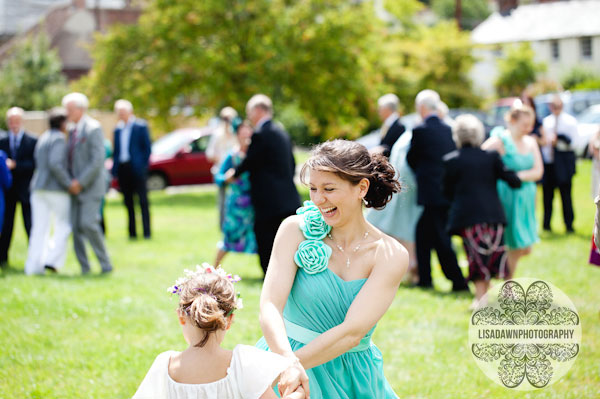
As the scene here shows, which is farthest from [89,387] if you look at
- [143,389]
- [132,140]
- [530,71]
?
[530,71]

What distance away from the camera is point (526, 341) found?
205 inches

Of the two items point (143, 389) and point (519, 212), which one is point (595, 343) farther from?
point (143, 389)

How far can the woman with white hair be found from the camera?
7.41 meters

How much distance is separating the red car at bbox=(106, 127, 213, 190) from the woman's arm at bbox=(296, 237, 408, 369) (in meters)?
18.7

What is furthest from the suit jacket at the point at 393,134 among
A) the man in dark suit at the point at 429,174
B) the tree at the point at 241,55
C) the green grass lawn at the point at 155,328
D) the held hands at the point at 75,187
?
the tree at the point at 241,55

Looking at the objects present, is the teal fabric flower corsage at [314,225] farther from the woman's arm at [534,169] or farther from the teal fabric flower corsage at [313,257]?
the woman's arm at [534,169]

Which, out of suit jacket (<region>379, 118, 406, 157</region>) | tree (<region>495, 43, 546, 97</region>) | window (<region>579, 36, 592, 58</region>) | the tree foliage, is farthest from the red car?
window (<region>579, 36, 592, 58</region>)

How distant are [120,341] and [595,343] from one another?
13.4ft

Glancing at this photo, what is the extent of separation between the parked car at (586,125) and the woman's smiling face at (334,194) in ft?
70.9

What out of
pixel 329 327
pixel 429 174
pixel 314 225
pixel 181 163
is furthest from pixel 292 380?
pixel 181 163

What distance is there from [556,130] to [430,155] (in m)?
4.82

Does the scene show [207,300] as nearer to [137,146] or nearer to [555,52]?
[137,146]

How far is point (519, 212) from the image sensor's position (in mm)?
8352

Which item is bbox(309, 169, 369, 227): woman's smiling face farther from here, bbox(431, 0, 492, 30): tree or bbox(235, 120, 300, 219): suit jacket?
bbox(431, 0, 492, 30): tree
